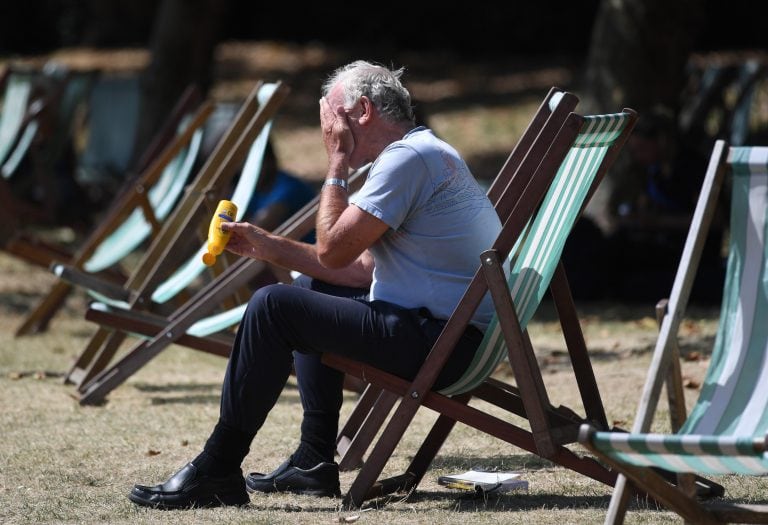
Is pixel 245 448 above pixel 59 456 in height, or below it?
above

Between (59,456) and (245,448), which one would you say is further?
(59,456)

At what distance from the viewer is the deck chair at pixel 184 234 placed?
17.9ft

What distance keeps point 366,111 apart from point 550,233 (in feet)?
2.08

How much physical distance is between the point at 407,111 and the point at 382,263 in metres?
0.45

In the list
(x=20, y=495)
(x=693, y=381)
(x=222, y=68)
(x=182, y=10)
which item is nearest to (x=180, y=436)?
(x=20, y=495)

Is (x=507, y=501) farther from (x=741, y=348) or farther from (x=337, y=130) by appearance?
(x=337, y=130)

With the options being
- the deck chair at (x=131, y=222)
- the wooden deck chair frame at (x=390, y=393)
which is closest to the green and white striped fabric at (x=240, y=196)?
the deck chair at (x=131, y=222)

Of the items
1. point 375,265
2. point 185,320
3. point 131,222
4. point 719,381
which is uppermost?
point 719,381

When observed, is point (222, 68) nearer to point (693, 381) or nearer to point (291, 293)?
point (693, 381)

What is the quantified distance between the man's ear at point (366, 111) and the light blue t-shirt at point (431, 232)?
12 cm

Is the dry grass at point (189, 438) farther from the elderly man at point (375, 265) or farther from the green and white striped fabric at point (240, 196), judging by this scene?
the green and white striped fabric at point (240, 196)

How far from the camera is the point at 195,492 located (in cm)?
365

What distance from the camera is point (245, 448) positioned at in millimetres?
3670

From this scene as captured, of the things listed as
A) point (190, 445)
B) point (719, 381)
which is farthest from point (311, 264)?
point (719, 381)
